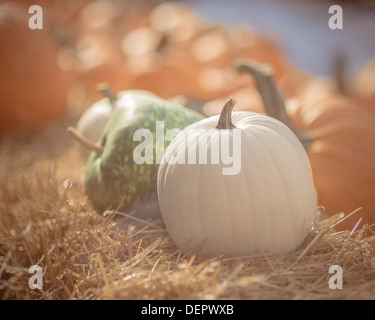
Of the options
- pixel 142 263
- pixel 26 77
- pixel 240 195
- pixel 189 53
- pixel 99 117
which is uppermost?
pixel 189 53

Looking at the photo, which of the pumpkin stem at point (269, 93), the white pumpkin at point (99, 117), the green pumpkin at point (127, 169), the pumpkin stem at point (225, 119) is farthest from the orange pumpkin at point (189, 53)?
the pumpkin stem at point (225, 119)

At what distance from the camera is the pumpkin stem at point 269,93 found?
1.86 metres

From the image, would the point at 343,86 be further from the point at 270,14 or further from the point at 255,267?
the point at 270,14

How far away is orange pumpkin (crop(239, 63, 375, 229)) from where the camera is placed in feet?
6.03

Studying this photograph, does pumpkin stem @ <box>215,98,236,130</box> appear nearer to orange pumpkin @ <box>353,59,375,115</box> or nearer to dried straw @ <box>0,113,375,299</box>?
dried straw @ <box>0,113,375,299</box>

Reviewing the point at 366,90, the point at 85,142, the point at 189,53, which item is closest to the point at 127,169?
Answer: the point at 85,142

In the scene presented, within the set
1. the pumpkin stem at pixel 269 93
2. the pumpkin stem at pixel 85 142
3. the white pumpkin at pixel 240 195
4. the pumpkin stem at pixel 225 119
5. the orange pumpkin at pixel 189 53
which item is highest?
the orange pumpkin at pixel 189 53

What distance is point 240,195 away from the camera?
4.12 ft

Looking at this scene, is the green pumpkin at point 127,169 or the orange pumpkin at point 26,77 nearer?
the green pumpkin at point 127,169

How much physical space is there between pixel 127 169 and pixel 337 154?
3.02 ft

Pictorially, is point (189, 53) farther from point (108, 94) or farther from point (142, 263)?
point (142, 263)

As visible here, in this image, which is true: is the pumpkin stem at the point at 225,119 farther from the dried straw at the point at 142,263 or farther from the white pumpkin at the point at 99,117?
the white pumpkin at the point at 99,117

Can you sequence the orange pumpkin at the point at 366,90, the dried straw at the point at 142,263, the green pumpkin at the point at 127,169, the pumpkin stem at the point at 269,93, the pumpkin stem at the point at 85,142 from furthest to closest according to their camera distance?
the orange pumpkin at the point at 366,90, the pumpkin stem at the point at 269,93, the pumpkin stem at the point at 85,142, the green pumpkin at the point at 127,169, the dried straw at the point at 142,263
